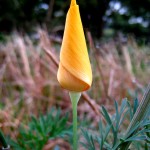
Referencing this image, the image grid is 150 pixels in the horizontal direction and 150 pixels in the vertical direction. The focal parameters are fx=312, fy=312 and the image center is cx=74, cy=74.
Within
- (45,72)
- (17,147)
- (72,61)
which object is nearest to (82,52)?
(72,61)

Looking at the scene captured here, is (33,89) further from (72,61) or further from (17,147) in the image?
(72,61)

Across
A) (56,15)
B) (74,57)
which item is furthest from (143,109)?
(56,15)

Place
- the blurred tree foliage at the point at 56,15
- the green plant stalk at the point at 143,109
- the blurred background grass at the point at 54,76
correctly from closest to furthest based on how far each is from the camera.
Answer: the green plant stalk at the point at 143,109 → the blurred background grass at the point at 54,76 → the blurred tree foliage at the point at 56,15

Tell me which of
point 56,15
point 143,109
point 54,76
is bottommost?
point 54,76

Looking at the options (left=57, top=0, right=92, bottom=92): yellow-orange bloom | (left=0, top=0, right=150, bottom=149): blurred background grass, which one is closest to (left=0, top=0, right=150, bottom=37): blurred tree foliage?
(left=0, top=0, right=150, bottom=149): blurred background grass

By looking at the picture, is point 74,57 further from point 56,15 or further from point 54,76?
point 56,15

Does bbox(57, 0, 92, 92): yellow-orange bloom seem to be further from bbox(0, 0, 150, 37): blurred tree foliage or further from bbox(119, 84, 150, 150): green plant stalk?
bbox(0, 0, 150, 37): blurred tree foliage

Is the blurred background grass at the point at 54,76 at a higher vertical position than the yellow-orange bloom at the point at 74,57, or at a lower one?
lower

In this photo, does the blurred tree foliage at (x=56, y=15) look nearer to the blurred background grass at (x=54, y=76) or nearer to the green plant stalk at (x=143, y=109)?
the blurred background grass at (x=54, y=76)

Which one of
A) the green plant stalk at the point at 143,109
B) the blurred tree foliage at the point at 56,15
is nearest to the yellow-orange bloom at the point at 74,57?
the green plant stalk at the point at 143,109
